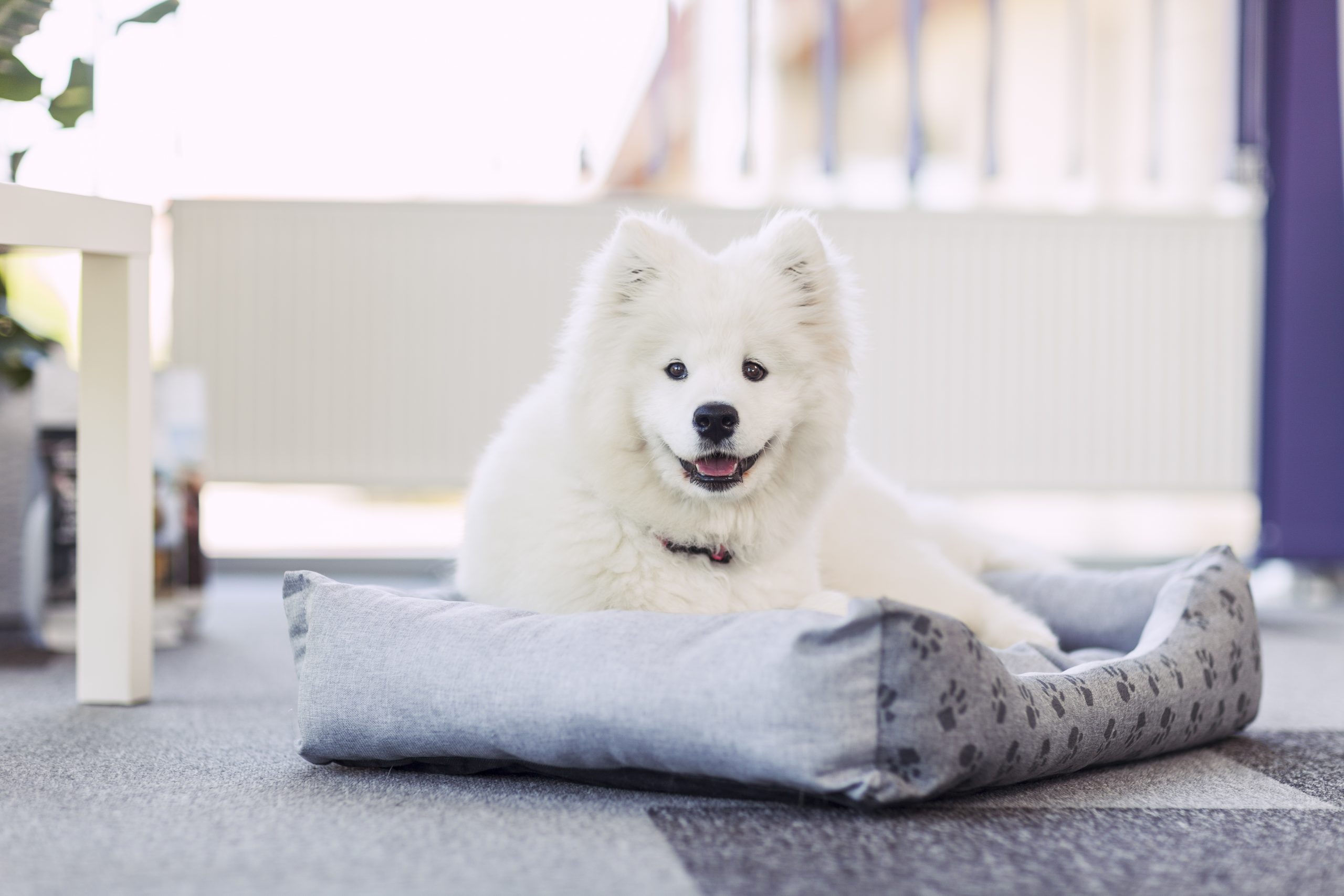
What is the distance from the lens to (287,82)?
432 cm

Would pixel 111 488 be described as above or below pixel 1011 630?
above

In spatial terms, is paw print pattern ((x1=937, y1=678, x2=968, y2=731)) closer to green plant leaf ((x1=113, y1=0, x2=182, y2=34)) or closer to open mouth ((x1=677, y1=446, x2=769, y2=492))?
open mouth ((x1=677, y1=446, x2=769, y2=492))

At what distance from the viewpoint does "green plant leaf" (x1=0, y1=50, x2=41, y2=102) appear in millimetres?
2475

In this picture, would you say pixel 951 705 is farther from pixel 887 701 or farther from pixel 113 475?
pixel 113 475

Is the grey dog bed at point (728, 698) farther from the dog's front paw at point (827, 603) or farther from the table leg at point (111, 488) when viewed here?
the table leg at point (111, 488)

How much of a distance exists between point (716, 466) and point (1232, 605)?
904 millimetres

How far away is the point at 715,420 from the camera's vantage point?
1688mm

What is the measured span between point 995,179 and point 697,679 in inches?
141

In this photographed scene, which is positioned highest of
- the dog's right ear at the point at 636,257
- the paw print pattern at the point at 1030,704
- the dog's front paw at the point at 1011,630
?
the dog's right ear at the point at 636,257

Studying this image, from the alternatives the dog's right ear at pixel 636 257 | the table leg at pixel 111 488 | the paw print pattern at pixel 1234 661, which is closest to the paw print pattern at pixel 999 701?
the paw print pattern at pixel 1234 661

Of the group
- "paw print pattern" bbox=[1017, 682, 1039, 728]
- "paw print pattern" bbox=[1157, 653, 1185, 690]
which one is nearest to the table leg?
"paw print pattern" bbox=[1017, 682, 1039, 728]

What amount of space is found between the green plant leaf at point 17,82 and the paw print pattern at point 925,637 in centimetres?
215

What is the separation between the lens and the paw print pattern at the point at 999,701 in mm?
1472

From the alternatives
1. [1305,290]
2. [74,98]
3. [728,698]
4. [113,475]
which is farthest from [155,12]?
[1305,290]
